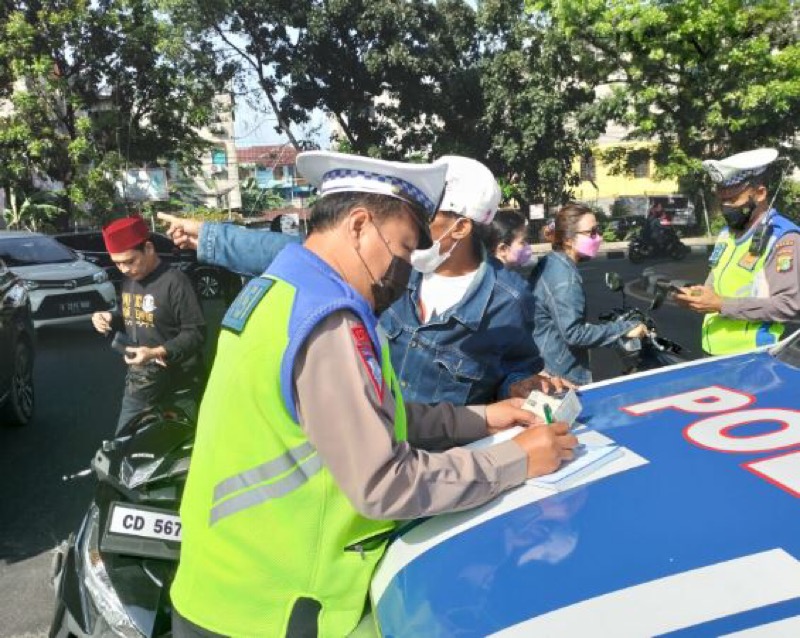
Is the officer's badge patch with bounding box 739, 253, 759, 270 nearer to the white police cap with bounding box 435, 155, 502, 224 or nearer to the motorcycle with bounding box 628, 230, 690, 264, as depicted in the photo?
the white police cap with bounding box 435, 155, 502, 224

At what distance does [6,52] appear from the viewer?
59.1ft

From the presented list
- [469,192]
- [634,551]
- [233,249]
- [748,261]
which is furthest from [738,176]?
[634,551]

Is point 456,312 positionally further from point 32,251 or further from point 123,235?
point 32,251

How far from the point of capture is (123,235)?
362 centimetres

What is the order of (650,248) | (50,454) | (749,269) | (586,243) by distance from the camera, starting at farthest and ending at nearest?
1. (650,248)
2. (50,454)
3. (586,243)
4. (749,269)

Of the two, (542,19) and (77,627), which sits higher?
(542,19)

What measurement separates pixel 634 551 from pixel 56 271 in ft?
35.1

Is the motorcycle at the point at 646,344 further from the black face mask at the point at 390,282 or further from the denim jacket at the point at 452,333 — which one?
the black face mask at the point at 390,282

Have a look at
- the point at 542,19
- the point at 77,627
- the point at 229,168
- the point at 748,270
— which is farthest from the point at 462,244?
the point at 229,168

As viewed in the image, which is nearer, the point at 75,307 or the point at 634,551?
the point at 634,551

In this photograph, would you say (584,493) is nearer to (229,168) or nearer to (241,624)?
(241,624)

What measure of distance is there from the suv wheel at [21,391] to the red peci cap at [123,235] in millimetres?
2818

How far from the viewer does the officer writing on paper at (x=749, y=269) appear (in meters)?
2.98

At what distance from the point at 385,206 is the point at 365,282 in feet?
0.48
